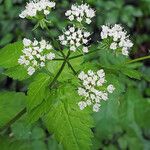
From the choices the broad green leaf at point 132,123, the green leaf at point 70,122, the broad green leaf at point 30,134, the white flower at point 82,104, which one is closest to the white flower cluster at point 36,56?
the green leaf at point 70,122

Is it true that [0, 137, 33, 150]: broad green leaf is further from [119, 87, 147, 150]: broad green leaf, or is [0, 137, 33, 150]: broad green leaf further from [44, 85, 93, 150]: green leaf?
A: [119, 87, 147, 150]: broad green leaf

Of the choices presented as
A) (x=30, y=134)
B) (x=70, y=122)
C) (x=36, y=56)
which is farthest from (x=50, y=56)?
(x=30, y=134)

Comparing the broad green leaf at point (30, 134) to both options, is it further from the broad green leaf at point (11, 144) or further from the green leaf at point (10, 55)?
the green leaf at point (10, 55)

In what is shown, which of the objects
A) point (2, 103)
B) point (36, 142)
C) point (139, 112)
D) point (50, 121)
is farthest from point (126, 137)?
point (50, 121)

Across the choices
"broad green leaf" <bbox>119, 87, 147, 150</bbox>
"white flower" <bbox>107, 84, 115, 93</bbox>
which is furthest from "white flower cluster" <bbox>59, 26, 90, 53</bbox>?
"broad green leaf" <bbox>119, 87, 147, 150</bbox>

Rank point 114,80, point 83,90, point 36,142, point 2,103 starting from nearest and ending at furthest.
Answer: point 83,90, point 114,80, point 2,103, point 36,142

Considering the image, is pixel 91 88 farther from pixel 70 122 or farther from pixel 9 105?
pixel 9 105

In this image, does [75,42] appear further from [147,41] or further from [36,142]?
[147,41]
